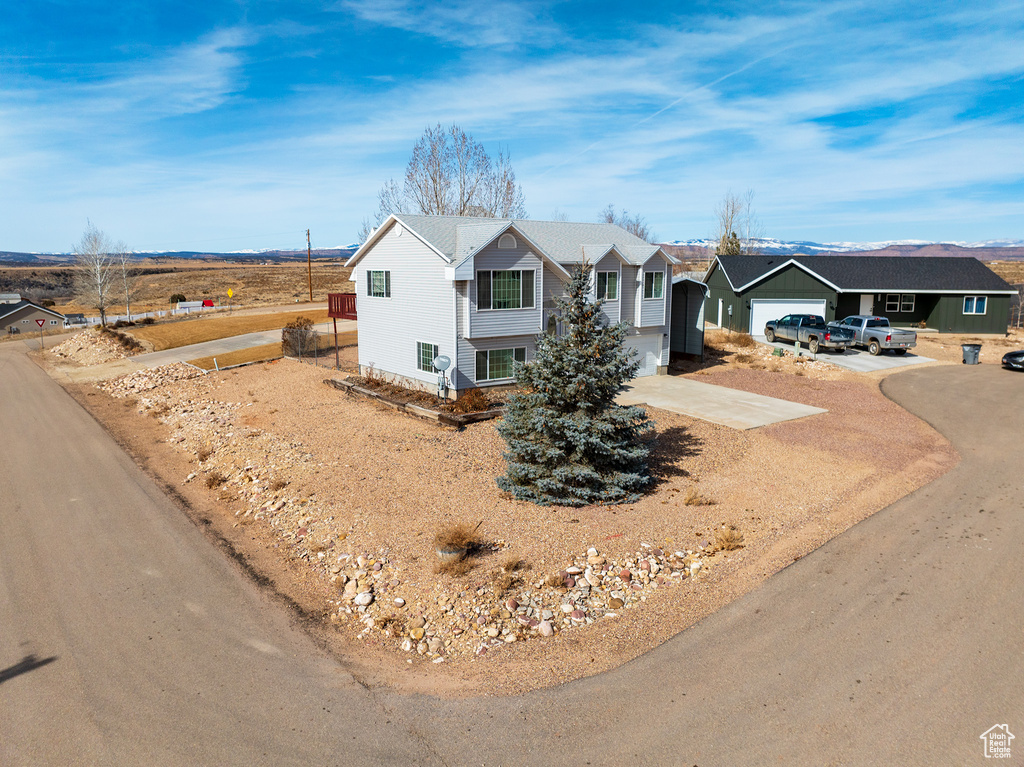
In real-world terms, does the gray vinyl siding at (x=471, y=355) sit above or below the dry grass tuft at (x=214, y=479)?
above

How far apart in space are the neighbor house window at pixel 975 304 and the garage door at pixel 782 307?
880cm

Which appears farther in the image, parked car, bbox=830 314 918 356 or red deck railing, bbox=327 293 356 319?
parked car, bbox=830 314 918 356

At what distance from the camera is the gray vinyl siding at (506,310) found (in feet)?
72.9

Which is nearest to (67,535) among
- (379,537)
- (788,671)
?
(379,537)

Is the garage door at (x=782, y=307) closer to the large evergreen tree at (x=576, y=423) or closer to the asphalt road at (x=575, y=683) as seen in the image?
the asphalt road at (x=575, y=683)

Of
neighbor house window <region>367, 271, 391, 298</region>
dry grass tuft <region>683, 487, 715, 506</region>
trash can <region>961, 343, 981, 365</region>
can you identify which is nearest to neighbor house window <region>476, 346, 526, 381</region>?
neighbor house window <region>367, 271, 391, 298</region>

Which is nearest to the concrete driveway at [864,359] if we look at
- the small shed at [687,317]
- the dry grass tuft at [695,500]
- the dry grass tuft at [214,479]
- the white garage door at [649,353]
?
the small shed at [687,317]

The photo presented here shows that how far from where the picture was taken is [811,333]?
111ft

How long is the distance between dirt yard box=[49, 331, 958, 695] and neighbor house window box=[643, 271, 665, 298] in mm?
8310

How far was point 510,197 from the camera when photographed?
48.3 m

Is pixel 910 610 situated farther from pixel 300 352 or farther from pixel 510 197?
pixel 510 197

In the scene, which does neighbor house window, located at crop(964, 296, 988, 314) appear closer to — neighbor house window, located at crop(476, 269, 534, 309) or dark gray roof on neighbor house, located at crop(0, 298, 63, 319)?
neighbor house window, located at crop(476, 269, 534, 309)

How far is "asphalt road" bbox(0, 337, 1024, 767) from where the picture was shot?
6887 millimetres

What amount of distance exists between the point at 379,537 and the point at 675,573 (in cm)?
567
